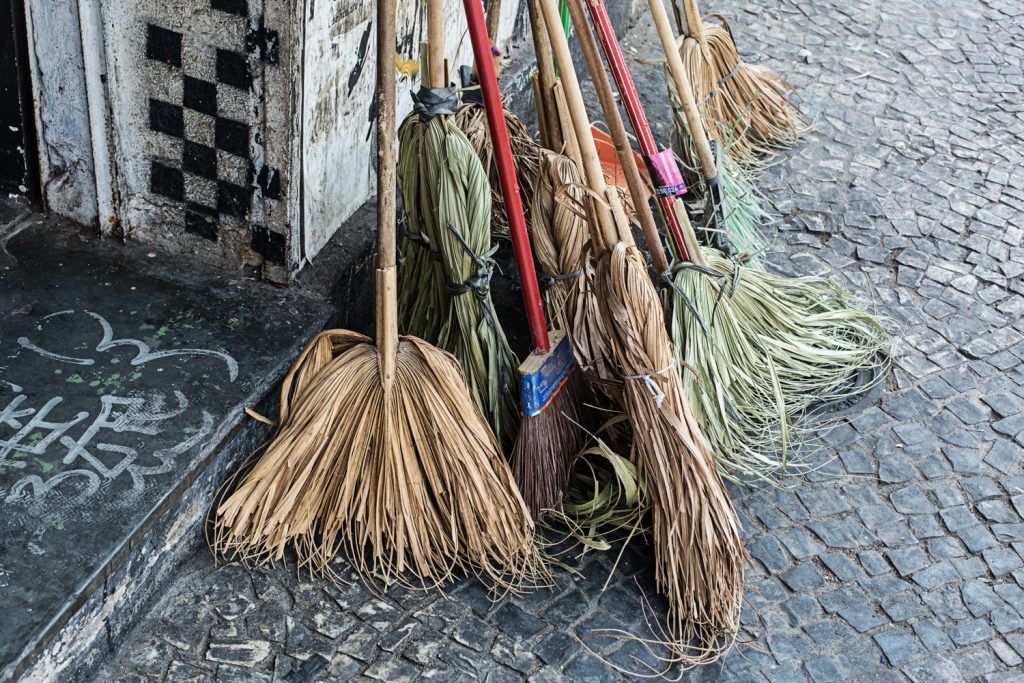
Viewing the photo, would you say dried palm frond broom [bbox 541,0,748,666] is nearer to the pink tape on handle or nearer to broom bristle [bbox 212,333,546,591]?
broom bristle [bbox 212,333,546,591]

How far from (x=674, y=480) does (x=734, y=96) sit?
2.34 meters

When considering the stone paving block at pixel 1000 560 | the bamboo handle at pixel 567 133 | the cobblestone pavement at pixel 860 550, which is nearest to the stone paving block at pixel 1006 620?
the cobblestone pavement at pixel 860 550

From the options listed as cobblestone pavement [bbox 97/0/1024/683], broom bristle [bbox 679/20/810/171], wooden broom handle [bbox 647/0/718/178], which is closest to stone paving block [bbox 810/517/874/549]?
cobblestone pavement [bbox 97/0/1024/683]

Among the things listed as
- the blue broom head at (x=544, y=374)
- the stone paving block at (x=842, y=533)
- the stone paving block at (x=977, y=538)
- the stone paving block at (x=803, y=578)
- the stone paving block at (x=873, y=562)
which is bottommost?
the stone paving block at (x=803, y=578)

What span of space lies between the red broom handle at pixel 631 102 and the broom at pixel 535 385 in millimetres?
571

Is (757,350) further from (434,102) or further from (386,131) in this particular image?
(386,131)

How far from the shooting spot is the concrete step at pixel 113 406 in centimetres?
213

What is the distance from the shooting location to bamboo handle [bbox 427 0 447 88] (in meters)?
2.49

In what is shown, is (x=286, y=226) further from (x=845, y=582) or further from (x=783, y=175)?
(x=783, y=175)

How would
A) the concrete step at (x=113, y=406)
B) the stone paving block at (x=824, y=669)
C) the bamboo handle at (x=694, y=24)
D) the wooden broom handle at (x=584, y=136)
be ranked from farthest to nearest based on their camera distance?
the bamboo handle at (x=694, y=24) < the wooden broom handle at (x=584, y=136) < the stone paving block at (x=824, y=669) < the concrete step at (x=113, y=406)

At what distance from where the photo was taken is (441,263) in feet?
8.91

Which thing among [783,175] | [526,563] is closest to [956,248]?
[783,175]

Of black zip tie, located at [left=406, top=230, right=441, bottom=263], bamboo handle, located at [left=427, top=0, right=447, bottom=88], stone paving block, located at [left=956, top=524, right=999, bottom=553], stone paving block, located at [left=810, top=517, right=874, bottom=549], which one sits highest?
bamboo handle, located at [left=427, top=0, right=447, bottom=88]

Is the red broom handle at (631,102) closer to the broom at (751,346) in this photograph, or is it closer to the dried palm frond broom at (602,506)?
the broom at (751,346)
